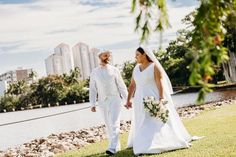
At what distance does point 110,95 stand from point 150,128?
1.13 meters

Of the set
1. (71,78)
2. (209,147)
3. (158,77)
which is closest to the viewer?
(209,147)

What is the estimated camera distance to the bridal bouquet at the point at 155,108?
29.8 ft

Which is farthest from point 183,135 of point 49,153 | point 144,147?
point 49,153

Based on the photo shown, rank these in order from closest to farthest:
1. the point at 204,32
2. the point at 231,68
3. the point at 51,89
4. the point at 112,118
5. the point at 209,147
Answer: the point at 204,32 → the point at 209,147 → the point at 112,118 → the point at 231,68 → the point at 51,89

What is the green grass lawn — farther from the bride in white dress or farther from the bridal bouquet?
the bridal bouquet

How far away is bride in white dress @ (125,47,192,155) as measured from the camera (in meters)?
9.12

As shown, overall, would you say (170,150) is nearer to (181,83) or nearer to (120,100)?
(120,100)

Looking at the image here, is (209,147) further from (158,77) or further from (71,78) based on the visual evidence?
(71,78)

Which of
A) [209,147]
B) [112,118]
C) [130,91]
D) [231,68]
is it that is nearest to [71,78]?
[231,68]

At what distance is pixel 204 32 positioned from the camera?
2504 millimetres

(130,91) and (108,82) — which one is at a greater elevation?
(108,82)

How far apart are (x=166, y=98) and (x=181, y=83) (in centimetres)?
6591

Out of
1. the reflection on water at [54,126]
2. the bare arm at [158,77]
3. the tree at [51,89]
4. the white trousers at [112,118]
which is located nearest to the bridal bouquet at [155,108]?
the bare arm at [158,77]

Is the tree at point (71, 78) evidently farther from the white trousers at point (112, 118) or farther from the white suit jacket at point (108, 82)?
the white trousers at point (112, 118)
